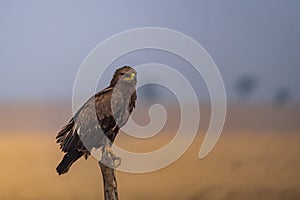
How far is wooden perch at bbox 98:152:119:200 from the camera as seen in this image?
2.62 metres

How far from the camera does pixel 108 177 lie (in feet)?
8.65

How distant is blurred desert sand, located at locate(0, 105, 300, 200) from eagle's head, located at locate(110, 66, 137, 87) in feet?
0.84

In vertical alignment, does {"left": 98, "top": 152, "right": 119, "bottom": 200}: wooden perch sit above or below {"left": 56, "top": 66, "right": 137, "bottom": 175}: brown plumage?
below

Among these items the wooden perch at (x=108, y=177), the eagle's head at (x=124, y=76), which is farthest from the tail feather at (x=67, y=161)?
the eagle's head at (x=124, y=76)

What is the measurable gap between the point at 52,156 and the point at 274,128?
1000 mm

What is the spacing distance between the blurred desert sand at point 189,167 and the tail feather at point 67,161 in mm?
23

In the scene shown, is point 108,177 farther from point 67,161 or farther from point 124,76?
point 124,76

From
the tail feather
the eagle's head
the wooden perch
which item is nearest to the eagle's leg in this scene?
the wooden perch

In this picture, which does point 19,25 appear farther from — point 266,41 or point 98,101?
point 266,41

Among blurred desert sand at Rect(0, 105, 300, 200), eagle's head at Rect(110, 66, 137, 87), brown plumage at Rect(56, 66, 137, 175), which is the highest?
eagle's head at Rect(110, 66, 137, 87)

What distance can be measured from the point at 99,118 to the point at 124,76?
22cm

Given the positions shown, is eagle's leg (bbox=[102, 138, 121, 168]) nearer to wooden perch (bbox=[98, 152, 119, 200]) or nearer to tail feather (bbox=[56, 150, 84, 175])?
wooden perch (bbox=[98, 152, 119, 200])

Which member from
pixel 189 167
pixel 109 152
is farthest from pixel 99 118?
pixel 189 167

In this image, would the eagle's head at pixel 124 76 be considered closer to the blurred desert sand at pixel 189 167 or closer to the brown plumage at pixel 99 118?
the brown plumage at pixel 99 118
